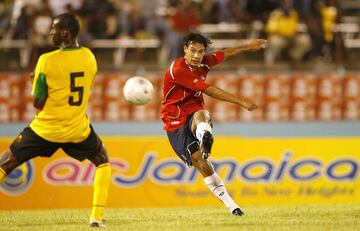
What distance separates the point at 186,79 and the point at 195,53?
1.14 ft

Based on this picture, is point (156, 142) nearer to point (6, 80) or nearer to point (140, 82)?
point (140, 82)

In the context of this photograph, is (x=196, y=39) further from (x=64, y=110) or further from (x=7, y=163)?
(x=7, y=163)

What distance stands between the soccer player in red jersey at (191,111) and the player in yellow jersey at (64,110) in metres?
1.13

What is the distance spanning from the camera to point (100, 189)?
936 centimetres

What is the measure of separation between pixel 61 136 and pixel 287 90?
606 inches

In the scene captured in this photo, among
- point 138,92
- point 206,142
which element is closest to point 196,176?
point 138,92

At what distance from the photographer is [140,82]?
36.3 feet

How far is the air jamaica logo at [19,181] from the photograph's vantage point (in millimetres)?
13664

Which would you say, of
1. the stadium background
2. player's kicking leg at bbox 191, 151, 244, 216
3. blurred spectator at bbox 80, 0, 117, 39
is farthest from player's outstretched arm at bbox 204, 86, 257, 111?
blurred spectator at bbox 80, 0, 117, 39

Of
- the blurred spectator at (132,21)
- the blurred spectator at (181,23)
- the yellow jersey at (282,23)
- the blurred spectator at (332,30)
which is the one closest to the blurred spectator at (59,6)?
the blurred spectator at (132,21)

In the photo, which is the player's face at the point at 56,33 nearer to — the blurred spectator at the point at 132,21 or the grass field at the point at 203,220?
the grass field at the point at 203,220

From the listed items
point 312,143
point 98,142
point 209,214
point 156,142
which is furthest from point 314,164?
point 98,142

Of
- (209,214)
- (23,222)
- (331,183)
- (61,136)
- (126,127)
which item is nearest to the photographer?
→ (61,136)

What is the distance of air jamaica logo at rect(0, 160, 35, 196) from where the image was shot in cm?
1366
